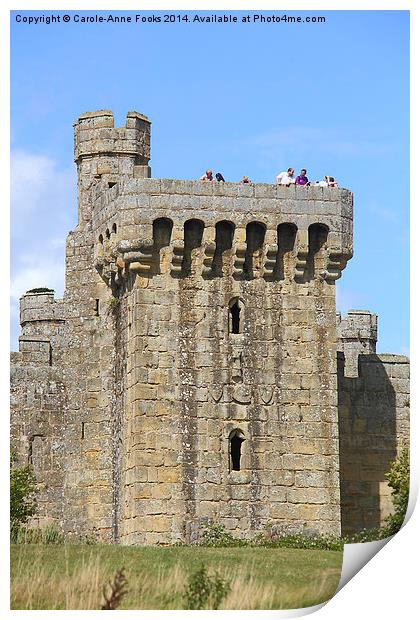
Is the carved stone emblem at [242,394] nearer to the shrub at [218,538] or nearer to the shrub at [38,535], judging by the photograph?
the shrub at [218,538]

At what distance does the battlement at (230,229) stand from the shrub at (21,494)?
432 cm

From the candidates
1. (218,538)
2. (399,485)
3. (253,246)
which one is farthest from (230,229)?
(399,485)

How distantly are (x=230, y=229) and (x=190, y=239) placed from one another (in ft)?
2.43

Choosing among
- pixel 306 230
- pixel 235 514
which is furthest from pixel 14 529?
pixel 306 230

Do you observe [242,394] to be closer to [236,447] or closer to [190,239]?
[236,447]

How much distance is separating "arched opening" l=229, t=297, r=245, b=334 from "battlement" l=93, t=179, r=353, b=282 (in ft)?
1.72

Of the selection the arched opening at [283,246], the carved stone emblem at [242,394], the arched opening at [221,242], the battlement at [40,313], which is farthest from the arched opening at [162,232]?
the battlement at [40,313]

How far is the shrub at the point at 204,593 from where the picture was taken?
29562mm

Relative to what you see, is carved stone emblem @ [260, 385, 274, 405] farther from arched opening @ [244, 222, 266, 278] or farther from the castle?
arched opening @ [244, 222, 266, 278]

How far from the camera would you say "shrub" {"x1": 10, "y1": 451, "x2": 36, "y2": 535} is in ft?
129

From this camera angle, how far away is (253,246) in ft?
128

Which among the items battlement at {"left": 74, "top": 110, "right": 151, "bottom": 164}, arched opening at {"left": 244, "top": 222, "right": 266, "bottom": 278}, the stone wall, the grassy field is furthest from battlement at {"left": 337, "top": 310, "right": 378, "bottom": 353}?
the grassy field
